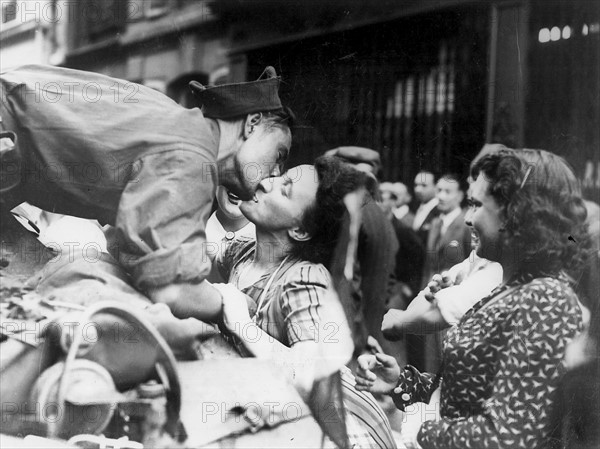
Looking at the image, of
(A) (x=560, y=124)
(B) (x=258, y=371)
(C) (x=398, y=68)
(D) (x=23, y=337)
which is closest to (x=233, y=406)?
(B) (x=258, y=371)

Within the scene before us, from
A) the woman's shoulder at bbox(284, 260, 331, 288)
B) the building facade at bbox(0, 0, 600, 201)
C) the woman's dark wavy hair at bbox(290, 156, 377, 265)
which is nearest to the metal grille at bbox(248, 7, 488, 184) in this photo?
the building facade at bbox(0, 0, 600, 201)

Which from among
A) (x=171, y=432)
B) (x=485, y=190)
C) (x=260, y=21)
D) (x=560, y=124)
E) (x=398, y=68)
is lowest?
(x=171, y=432)

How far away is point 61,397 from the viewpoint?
11.7 feet

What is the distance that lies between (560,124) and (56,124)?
2487 millimetres

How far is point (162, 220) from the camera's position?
364 centimetres

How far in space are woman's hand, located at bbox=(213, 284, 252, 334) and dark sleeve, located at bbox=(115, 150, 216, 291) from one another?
15 cm

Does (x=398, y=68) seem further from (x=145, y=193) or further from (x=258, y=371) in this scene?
(x=258, y=371)

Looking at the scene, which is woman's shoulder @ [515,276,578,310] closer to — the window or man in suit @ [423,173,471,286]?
man in suit @ [423,173,471,286]

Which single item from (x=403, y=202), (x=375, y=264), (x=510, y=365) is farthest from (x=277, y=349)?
(x=510, y=365)

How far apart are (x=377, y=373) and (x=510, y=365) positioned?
2.09 feet

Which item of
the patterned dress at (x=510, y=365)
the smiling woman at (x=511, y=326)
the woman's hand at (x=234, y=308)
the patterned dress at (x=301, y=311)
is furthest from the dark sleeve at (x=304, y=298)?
the patterned dress at (x=510, y=365)

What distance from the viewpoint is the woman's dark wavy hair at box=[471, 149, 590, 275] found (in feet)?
12.3

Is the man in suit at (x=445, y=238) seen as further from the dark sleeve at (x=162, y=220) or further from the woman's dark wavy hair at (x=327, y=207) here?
the dark sleeve at (x=162, y=220)

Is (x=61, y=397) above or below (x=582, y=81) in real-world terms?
below
